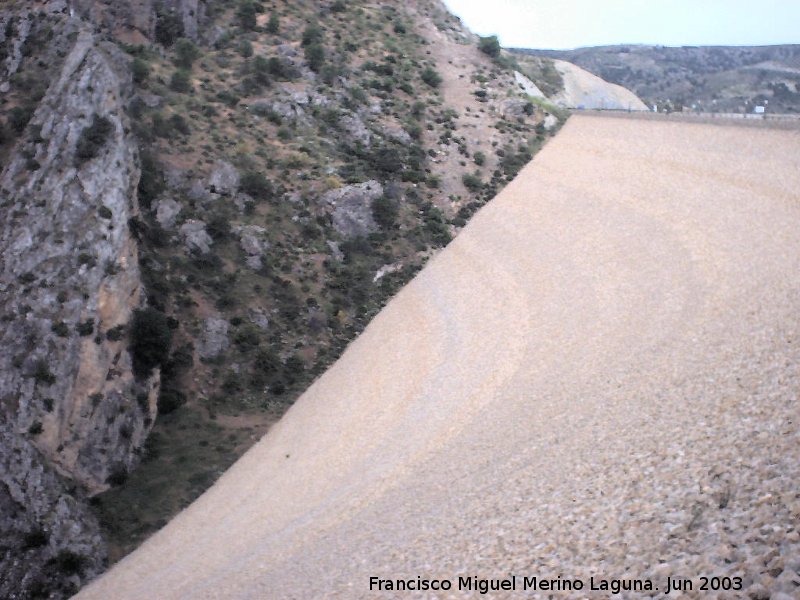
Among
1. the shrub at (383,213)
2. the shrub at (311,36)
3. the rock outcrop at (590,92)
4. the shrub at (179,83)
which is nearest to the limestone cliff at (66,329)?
the shrub at (179,83)

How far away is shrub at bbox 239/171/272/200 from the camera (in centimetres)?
4281

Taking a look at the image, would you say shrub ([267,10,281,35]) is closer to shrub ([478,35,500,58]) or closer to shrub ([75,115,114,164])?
shrub ([478,35,500,58])

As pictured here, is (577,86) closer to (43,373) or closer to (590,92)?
(590,92)

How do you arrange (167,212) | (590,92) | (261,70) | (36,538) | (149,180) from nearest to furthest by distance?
(36,538) < (167,212) < (149,180) < (261,70) < (590,92)

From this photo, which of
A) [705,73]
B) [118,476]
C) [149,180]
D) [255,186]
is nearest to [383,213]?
[255,186]

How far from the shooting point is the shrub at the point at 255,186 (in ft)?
140

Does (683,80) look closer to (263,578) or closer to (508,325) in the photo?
(508,325)

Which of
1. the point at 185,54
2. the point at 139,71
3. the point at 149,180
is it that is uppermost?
the point at 139,71

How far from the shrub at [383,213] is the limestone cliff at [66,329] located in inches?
499

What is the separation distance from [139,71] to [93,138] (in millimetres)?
11393

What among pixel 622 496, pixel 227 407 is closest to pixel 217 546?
pixel 227 407

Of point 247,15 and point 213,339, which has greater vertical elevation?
point 247,15

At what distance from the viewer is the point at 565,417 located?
75.6 feet

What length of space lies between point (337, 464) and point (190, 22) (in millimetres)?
36659
